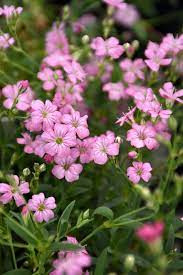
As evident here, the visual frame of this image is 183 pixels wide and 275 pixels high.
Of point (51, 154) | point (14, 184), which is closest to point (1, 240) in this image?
point (14, 184)

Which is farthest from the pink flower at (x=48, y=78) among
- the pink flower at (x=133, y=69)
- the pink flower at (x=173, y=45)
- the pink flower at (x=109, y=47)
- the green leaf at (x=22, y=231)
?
the green leaf at (x=22, y=231)

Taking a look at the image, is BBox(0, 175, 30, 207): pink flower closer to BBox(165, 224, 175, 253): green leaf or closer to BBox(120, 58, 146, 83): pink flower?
BBox(165, 224, 175, 253): green leaf

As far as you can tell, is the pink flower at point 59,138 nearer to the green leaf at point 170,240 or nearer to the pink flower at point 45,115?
the pink flower at point 45,115

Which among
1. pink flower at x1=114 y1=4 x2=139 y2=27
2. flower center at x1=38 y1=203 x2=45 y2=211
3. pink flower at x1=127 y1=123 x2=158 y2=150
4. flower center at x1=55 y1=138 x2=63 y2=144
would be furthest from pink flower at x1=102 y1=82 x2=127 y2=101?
pink flower at x1=114 y1=4 x2=139 y2=27

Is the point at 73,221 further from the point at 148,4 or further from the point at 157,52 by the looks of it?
the point at 148,4

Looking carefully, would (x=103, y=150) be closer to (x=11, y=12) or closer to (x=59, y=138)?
(x=59, y=138)

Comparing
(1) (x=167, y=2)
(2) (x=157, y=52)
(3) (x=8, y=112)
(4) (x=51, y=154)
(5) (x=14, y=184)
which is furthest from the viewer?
(1) (x=167, y=2)

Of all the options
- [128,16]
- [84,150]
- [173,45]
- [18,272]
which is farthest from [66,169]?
[128,16]

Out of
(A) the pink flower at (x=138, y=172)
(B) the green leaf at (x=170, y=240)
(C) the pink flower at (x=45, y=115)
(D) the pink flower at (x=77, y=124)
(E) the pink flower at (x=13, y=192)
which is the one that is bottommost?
(B) the green leaf at (x=170, y=240)
